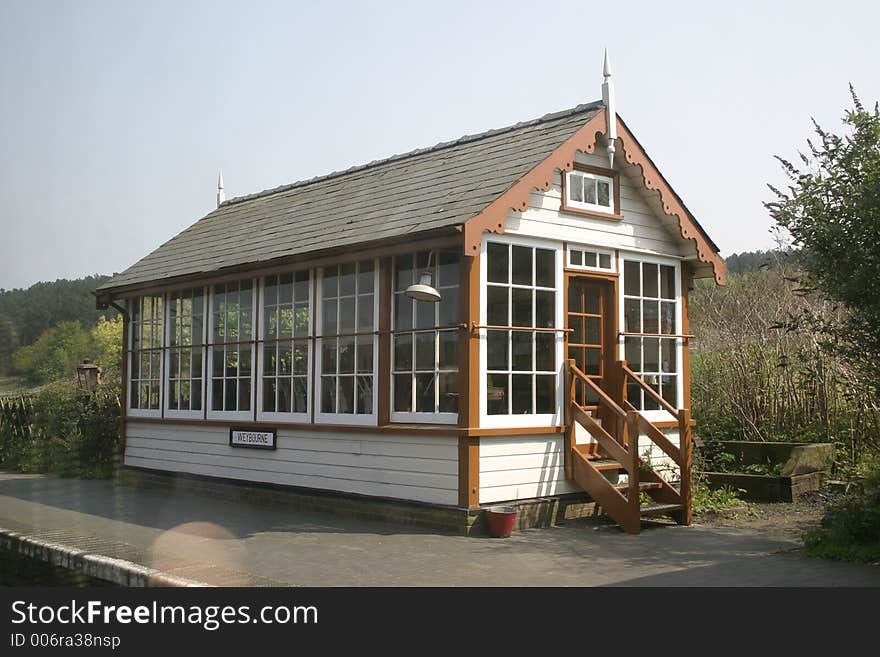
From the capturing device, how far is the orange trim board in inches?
423

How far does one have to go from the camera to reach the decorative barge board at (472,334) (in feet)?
36.5

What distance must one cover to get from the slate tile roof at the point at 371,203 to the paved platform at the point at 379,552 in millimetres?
3601

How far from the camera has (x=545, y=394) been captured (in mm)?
11656

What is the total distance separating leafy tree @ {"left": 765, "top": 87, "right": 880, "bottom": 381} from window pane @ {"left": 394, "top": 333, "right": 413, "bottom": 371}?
4640 mm

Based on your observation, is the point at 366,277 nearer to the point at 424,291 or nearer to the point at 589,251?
the point at 424,291

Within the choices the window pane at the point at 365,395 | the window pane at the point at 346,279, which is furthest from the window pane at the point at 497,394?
the window pane at the point at 346,279

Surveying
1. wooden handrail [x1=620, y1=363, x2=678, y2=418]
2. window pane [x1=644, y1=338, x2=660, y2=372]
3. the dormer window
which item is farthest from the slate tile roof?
window pane [x1=644, y1=338, x2=660, y2=372]

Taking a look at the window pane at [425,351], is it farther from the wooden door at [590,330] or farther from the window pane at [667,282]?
the window pane at [667,282]

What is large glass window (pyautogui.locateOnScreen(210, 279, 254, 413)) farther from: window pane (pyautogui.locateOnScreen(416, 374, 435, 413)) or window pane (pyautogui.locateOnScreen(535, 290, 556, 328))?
window pane (pyautogui.locateOnScreen(535, 290, 556, 328))

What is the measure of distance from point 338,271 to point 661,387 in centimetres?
484

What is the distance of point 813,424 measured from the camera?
15125 mm

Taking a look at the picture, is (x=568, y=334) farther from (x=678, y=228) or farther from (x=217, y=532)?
(x=217, y=532)

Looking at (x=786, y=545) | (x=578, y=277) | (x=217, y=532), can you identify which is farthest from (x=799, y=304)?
(x=217, y=532)

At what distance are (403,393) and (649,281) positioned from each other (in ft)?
13.2
